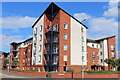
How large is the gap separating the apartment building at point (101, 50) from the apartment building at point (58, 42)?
6.22 metres

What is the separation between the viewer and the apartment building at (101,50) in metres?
47.5

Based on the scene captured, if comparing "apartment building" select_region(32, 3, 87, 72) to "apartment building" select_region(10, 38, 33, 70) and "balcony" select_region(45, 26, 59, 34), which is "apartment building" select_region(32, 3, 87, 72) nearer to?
"balcony" select_region(45, 26, 59, 34)

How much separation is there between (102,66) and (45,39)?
19784mm

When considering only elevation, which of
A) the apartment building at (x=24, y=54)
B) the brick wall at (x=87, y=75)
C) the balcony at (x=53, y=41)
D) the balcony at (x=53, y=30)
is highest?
the balcony at (x=53, y=30)

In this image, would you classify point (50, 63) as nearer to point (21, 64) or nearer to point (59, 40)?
point (59, 40)

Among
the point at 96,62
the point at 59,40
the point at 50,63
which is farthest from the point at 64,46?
the point at 96,62

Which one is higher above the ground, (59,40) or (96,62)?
(59,40)

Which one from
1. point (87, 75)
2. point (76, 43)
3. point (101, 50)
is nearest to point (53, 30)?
point (76, 43)

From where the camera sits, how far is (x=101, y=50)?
50469mm

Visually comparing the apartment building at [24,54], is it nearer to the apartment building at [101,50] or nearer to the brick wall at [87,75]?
the apartment building at [101,50]

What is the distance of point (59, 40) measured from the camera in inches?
1478

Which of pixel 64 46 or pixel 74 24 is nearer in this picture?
pixel 64 46

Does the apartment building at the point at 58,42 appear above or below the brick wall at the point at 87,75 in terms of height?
above

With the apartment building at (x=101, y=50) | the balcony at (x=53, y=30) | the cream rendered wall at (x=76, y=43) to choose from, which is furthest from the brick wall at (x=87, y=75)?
the apartment building at (x=101, y=50)
